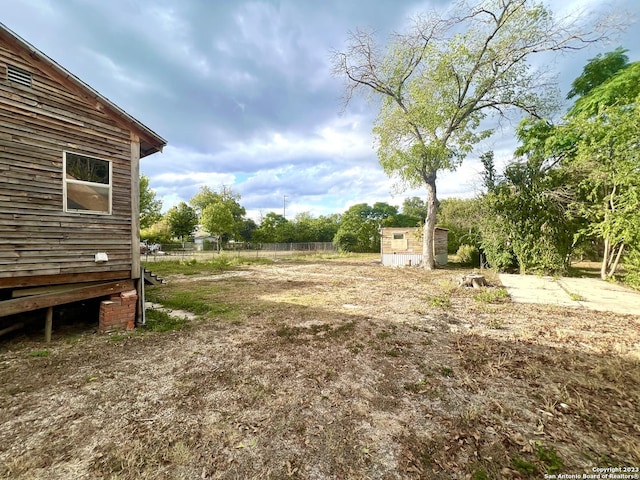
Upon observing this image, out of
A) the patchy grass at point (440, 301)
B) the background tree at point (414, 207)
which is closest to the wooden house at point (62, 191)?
the patchy grass at point (440, 301)

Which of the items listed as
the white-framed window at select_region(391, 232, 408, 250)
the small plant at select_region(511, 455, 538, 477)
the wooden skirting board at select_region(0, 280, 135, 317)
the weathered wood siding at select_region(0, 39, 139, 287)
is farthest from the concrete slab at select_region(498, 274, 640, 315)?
the weathered wood siding at select_region(0, 39, 139, 287)

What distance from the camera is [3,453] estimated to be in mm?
1893

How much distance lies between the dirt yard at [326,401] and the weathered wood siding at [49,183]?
4.14 feet

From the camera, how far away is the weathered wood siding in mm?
3680

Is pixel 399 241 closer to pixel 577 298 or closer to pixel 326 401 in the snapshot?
pixel 577 298

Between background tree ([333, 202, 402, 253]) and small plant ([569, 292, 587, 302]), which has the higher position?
background tree ([333, 202, 402, 253])

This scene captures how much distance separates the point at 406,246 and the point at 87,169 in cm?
1630

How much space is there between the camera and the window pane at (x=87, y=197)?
4.25 metres

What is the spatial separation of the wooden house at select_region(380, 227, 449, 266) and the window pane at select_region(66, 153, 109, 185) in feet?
51.6

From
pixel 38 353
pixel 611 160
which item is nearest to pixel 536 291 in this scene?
pixel 611 160

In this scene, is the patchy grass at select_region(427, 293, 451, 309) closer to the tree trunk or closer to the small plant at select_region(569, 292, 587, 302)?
the small plant at select_region(569, 292, 587, 302)

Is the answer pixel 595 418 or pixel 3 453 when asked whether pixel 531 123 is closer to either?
pixel 595 418

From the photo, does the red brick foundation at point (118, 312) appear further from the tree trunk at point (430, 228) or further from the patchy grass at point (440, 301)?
the tree trunk at point (430, 228)

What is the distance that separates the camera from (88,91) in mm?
4348
